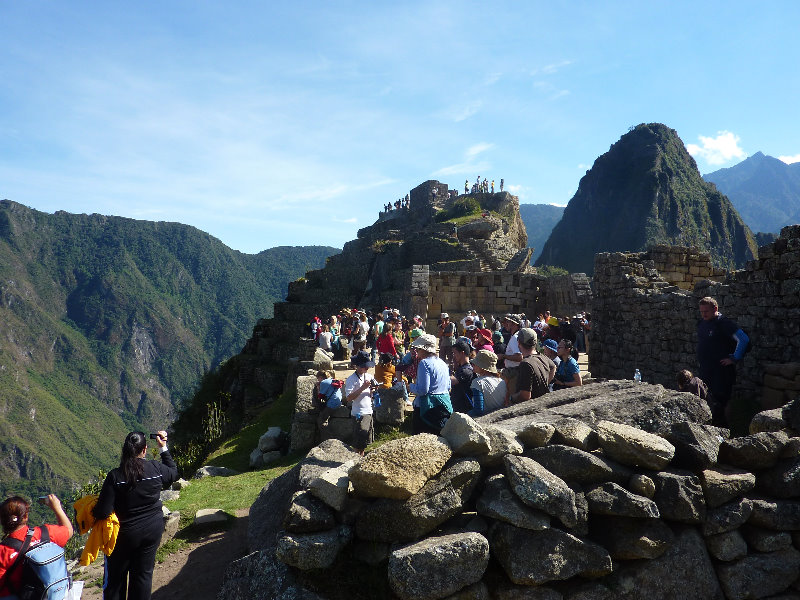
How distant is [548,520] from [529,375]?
289 centimetres

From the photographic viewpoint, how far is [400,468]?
3.72 metres

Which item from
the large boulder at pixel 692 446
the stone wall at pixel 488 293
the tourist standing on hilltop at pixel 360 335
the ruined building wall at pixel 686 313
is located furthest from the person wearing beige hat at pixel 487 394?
the stone wall at pixel 488 293

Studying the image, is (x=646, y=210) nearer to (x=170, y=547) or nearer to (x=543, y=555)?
(x=170, y=547)

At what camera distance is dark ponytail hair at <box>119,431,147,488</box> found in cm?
430

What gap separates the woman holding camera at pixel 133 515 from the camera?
4277 mm

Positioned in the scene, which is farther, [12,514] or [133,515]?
[133,515]

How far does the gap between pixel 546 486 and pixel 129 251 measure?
169727 mm

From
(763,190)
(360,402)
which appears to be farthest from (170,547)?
(763,190)

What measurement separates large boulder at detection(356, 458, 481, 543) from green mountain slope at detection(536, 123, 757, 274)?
88.5 meters

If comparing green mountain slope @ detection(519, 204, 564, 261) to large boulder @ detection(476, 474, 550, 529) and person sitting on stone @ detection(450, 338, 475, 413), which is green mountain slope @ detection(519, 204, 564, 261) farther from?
large boulder @ detection(476, 474, 550, 529)

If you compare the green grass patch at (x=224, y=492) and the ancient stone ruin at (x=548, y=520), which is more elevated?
the ancient stone ruin at (x=548, y=520)

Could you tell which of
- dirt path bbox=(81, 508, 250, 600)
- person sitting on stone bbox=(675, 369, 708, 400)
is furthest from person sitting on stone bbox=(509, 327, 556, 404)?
dirt path bbox=(81, 508, 250, 600)

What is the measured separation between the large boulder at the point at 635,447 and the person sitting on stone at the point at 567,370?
3.18m

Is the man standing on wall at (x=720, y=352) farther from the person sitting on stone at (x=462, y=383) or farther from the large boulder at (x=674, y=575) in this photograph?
the large boulder at (x=674, y=575)
